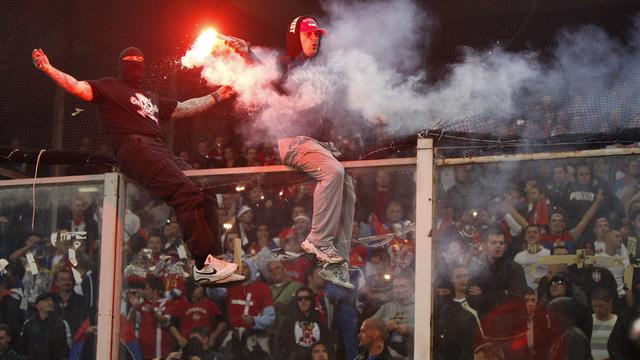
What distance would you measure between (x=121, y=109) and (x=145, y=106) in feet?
0.75

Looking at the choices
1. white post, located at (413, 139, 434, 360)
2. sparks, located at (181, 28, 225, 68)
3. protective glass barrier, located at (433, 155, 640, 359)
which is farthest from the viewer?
sparks, located at (181, 28, 225, 68)

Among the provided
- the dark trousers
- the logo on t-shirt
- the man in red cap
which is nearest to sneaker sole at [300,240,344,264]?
the man in red cap

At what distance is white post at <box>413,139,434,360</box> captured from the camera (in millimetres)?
6473

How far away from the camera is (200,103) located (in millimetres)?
7629

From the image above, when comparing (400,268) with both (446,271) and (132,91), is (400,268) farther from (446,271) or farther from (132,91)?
(132,91)

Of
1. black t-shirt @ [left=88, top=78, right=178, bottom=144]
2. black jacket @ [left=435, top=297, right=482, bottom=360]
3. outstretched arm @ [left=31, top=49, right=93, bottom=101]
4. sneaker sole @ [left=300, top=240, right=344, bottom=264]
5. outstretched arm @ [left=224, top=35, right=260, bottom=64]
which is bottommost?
black jacket @ [left=435, top=297, right=482, bottom=360]

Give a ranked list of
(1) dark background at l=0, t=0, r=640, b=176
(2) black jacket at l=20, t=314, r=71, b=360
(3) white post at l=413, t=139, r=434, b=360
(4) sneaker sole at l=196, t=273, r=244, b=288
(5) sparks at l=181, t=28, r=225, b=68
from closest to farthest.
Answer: (3) white post at l=413, t=139, r=434, b=360
(4) sneaker sole at l=196, t=273, r=244, b=288
(1) dark background at l=0, t=0, r=640, b=176
(5) sparks at l=181, t=28, r=225, b=68
(2) black jacket at l=20, t=314, r=71, b=360

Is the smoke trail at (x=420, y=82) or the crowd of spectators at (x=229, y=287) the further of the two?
the crowd of spectators at (x=229, y=287)

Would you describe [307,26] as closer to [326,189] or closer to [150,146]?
[326,189]

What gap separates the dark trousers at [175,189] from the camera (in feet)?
22.2

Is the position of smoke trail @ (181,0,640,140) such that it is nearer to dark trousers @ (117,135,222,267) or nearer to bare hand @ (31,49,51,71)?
dark trousers @ (117,135,222,267)

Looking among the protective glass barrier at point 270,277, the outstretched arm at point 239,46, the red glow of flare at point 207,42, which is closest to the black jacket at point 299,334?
the protective glass barrier at point 270,277

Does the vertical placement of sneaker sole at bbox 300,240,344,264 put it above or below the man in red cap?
below

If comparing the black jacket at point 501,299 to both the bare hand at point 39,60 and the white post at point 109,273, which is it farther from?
the bare hand at point 39,60
